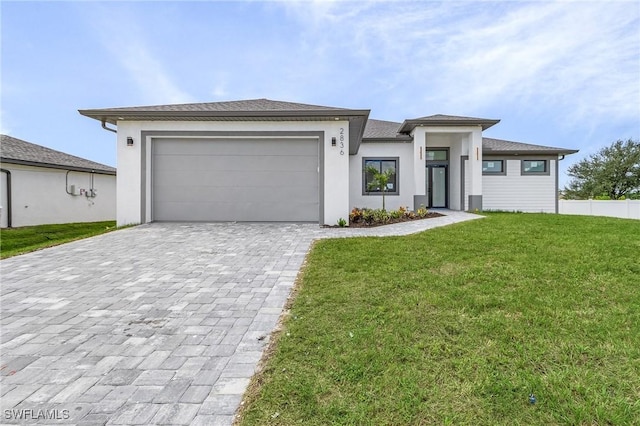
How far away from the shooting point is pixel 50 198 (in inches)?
513

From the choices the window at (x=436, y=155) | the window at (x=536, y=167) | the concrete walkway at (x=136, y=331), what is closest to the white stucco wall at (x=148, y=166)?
the concrete walkway at (x=136, y=331)

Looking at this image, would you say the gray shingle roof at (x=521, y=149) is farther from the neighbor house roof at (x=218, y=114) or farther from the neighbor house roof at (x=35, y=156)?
the neighbor house roof at (x=35, y=156)

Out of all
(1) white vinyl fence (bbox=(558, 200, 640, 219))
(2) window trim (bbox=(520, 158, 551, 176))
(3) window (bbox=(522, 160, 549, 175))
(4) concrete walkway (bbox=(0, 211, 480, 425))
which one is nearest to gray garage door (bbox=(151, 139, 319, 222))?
(4) concrete walkway (bbox=(0, 211, 480, 425))

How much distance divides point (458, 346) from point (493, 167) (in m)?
14.7

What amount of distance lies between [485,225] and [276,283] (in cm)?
658

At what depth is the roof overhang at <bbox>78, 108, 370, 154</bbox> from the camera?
887cm

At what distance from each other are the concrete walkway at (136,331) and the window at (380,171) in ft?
28.1

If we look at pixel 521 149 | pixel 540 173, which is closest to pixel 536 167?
pixel 540 173

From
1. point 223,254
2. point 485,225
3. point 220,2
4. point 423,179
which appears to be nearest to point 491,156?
point 423,179

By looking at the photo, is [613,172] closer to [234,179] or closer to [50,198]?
[234,179]

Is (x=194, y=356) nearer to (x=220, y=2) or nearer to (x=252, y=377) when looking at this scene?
(x=252, y=377)

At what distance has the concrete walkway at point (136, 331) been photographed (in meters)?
1.95

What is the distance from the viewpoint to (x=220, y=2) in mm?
8984

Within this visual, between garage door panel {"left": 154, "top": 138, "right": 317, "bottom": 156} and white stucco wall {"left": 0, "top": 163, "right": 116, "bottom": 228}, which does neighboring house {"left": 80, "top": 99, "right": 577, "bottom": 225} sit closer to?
garage door panel {"left": 154, "top": 138, "right": 317, "bottom": 156}
